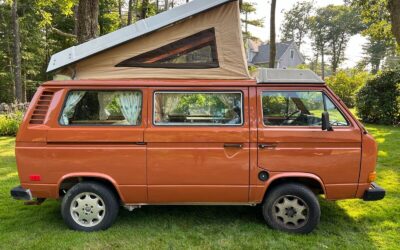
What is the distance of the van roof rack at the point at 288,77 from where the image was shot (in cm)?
467

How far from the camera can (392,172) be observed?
776cm

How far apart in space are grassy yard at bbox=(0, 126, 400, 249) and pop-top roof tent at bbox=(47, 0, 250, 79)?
6.78 ft

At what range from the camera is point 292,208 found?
475 centimetres

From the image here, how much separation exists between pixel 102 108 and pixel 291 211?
2864mm

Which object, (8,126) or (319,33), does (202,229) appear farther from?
(319,33)

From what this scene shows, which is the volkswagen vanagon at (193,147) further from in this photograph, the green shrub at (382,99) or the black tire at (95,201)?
the green shrub at (382,99)

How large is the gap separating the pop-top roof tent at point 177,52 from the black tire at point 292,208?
5.29 feet

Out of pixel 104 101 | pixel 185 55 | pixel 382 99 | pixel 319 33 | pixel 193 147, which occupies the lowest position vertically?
pixel 193 147

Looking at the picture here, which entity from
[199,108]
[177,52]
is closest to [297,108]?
[199,108]

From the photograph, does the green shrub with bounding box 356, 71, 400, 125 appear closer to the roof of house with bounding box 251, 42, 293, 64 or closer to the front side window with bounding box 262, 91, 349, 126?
the front side window with bounding box 262, 91, 349, 126

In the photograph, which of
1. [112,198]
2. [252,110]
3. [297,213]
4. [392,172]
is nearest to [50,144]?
[112,198]

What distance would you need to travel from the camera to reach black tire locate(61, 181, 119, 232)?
4.71 m

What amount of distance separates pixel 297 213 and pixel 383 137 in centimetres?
908

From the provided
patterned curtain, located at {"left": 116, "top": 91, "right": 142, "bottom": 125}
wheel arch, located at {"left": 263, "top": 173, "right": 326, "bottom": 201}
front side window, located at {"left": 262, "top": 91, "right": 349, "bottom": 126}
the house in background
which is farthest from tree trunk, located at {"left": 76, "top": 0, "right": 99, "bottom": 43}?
the house in background
